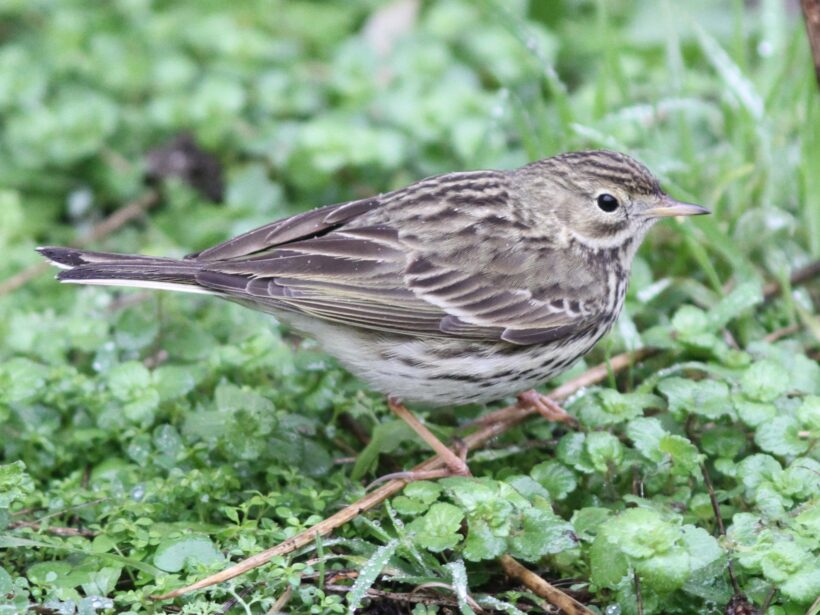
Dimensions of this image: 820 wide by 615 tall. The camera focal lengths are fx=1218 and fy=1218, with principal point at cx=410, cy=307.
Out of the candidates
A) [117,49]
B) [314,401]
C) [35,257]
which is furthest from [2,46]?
[314,401]

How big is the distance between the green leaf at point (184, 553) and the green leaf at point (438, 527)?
0.72m

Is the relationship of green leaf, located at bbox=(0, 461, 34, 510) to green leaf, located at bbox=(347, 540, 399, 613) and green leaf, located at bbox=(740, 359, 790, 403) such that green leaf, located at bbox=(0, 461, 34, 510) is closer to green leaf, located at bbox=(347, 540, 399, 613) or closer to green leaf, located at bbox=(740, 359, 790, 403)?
green leaf, located at bbox=(347, 540, 399, 613)

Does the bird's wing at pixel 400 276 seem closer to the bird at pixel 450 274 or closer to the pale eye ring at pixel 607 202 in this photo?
the bird at pixel 450 274

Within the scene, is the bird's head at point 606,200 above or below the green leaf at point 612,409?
above

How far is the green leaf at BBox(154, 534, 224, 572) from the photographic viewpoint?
430 centimetres

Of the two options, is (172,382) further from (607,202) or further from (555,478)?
(607,202)

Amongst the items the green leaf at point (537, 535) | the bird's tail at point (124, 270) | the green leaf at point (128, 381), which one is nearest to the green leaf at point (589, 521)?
the green leaf at point (537, 535)

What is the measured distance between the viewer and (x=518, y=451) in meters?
5.20

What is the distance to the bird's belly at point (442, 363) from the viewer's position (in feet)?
16.1

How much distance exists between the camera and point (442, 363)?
491 centimetres

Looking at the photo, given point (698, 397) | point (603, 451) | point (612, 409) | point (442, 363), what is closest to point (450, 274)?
point (442, 363)

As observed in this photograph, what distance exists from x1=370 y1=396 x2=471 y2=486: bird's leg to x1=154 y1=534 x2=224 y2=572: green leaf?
30.2 inches

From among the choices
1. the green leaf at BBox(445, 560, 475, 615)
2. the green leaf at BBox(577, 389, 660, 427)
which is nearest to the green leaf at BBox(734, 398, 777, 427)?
the green leaf at BBox(577, 389, 660, 427)

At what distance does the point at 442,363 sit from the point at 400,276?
0.40 metres
